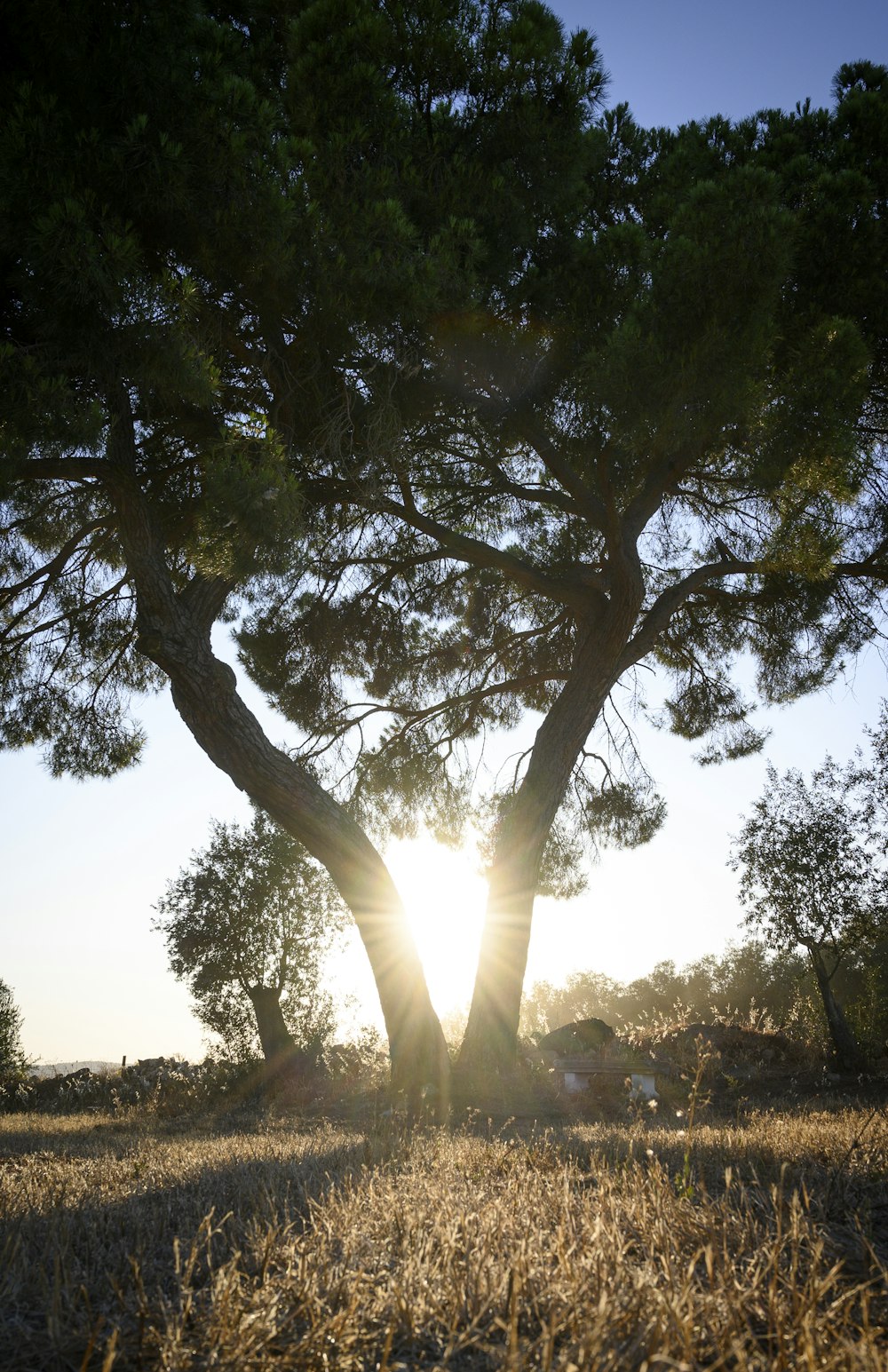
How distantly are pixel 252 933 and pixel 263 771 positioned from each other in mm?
8891

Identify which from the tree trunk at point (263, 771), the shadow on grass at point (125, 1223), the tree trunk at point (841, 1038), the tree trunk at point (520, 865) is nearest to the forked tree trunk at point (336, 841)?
the tree trunk at point (263, 771)

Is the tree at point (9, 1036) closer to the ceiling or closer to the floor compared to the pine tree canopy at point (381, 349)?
closer to the floor

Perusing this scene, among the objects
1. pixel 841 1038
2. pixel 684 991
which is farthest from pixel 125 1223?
pixel 684 991

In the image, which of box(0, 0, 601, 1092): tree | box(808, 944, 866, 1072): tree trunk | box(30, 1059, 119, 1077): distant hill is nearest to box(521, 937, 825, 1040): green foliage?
box(808, 944, 866, 1072): tree trunk

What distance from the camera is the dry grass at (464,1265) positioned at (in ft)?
5.30

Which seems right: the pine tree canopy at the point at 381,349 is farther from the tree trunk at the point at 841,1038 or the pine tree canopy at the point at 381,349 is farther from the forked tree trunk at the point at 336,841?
the tree trunk at the point at 841,1038

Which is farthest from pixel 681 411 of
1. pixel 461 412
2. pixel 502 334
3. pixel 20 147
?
pixel 20 147

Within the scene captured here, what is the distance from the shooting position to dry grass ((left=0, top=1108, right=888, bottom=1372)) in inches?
63.6

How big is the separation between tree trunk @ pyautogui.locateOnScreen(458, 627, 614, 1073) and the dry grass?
5.37 m

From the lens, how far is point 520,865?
9.26 meters


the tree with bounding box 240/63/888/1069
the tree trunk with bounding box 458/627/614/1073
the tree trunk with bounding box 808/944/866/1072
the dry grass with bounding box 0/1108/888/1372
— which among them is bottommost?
the dry grass with bounding box 0/1108/888/1372

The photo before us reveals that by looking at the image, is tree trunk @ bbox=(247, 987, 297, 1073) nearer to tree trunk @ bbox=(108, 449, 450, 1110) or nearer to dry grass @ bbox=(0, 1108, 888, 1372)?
tree trunk @ bbox=(108, 449, 450, 1110)

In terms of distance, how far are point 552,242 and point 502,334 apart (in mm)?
1221

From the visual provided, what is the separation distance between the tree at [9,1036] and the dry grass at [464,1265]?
18081mm
